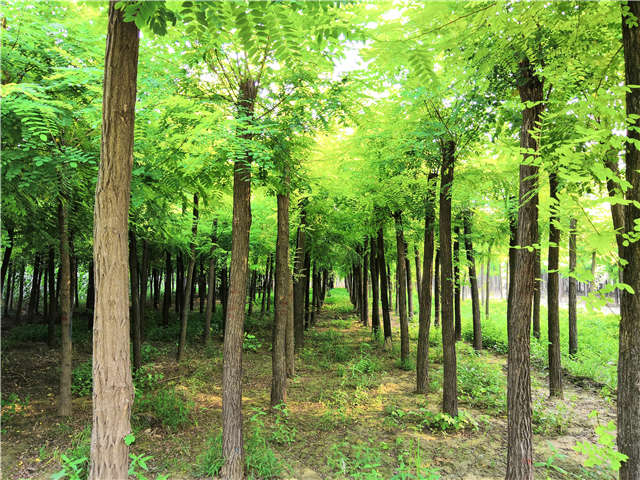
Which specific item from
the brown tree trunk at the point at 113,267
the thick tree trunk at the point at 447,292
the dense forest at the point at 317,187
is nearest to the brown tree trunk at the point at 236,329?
the dense forest at the point at 317,187

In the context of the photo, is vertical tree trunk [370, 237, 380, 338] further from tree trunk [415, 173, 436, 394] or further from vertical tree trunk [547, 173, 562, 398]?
vertical tree trunk [547, 173, 562, 398]

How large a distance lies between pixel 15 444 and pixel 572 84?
10843mm

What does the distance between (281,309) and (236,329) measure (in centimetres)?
336

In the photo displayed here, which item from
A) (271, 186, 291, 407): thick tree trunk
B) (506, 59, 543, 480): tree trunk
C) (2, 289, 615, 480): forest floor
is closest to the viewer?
(506, 59, 543, 480): tree trunk

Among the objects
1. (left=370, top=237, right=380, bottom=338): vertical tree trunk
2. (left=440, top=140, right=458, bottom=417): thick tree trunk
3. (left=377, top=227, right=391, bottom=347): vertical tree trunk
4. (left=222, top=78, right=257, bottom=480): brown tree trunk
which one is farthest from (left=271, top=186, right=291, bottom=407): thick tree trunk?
(left=370, top=237, right=380, bottom=338): vertical tree trunk

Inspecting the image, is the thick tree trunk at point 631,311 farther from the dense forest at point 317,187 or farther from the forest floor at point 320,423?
the forest floor at point 320,423

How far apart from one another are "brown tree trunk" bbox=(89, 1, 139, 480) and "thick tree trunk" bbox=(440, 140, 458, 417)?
21.6 ft

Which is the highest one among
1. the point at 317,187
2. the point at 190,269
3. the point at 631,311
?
the point at 317,187

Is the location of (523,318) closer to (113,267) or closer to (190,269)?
(113,267)

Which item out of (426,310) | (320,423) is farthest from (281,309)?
(426,310)

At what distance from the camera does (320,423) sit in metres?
7.98

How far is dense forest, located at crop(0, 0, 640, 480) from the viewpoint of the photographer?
3.30 m

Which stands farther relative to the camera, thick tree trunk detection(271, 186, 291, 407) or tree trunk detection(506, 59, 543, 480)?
thick tree trunk detection(271, 186, 291, 407)

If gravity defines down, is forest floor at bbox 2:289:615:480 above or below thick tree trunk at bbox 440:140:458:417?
below
